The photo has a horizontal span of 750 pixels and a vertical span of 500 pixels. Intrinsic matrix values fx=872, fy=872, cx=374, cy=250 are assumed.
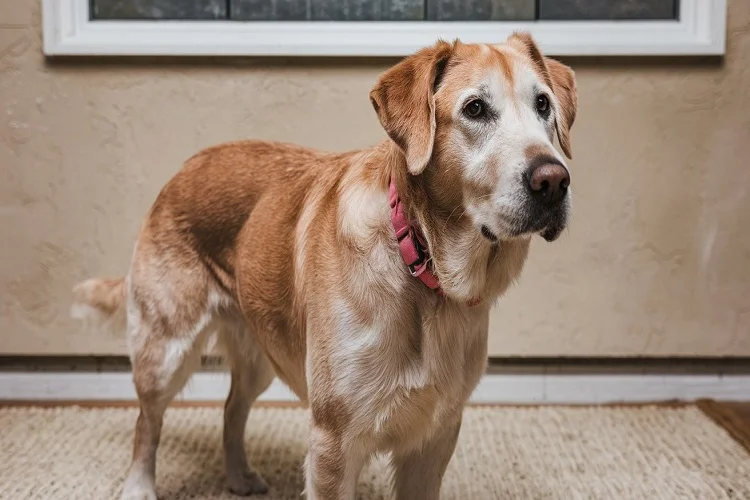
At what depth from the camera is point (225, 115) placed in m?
3.27

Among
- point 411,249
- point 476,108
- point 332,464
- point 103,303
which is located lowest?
point 332,464

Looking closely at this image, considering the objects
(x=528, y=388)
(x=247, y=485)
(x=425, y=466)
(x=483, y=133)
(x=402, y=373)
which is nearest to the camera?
(x=483, y=133)

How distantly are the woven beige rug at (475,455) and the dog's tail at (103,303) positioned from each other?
1.48ft

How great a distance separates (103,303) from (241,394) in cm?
52

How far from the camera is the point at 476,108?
1.77 meters

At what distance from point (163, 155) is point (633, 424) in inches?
78.4

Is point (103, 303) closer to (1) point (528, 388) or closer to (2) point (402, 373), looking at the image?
(2) point (402, 373)

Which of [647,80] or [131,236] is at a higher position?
[647,80]

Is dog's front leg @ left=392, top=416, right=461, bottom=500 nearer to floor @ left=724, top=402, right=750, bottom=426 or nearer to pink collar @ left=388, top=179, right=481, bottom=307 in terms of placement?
pink collar @ left=388, top=179, right=481, bottom=307

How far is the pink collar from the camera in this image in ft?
6.00

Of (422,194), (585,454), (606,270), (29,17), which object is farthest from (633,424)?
(29,17)

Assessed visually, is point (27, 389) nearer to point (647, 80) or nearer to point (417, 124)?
point (417, 124)

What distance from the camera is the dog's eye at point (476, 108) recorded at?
5.80ft

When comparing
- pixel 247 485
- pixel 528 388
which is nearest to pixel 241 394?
pixel 247 485
